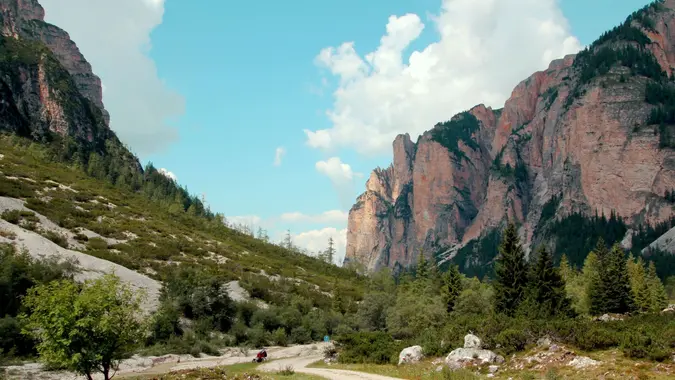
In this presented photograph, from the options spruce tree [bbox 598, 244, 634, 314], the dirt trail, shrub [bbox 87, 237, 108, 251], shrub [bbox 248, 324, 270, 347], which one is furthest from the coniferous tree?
shrub [bbox 87, 237, 108, 251]

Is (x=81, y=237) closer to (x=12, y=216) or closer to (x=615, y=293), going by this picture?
(x=12, y=216)

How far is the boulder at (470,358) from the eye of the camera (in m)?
26.7

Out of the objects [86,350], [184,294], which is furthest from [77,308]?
[184,294]

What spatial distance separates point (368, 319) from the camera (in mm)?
60688

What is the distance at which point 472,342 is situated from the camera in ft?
96.4

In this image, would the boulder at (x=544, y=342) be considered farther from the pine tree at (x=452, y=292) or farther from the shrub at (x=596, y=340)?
the pine tree at (x=452, y=292)

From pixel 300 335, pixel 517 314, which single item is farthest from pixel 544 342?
pixel 300 335

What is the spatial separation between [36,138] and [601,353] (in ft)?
472

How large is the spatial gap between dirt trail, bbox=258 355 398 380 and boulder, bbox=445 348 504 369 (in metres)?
4.46

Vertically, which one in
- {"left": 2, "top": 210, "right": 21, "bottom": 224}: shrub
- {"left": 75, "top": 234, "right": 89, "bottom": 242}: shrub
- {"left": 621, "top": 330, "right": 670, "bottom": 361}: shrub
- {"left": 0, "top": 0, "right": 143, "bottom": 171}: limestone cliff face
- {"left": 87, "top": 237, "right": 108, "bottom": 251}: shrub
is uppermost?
{"left": 0, "top": 0, "right": 143, "bottom": 171}: limestone cliff face

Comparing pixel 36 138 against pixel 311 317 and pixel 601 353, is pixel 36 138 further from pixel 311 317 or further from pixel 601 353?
pixel 601 353

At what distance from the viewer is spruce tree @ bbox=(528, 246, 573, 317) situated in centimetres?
4628

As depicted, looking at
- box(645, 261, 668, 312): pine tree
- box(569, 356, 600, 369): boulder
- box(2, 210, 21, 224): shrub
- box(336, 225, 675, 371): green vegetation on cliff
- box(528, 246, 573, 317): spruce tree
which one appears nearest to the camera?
box(569, 356, 600, 369): boulder

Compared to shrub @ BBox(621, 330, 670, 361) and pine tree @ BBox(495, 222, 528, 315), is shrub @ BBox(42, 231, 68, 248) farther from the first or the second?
shrub @ BBox(621, 330, 670, 361)
